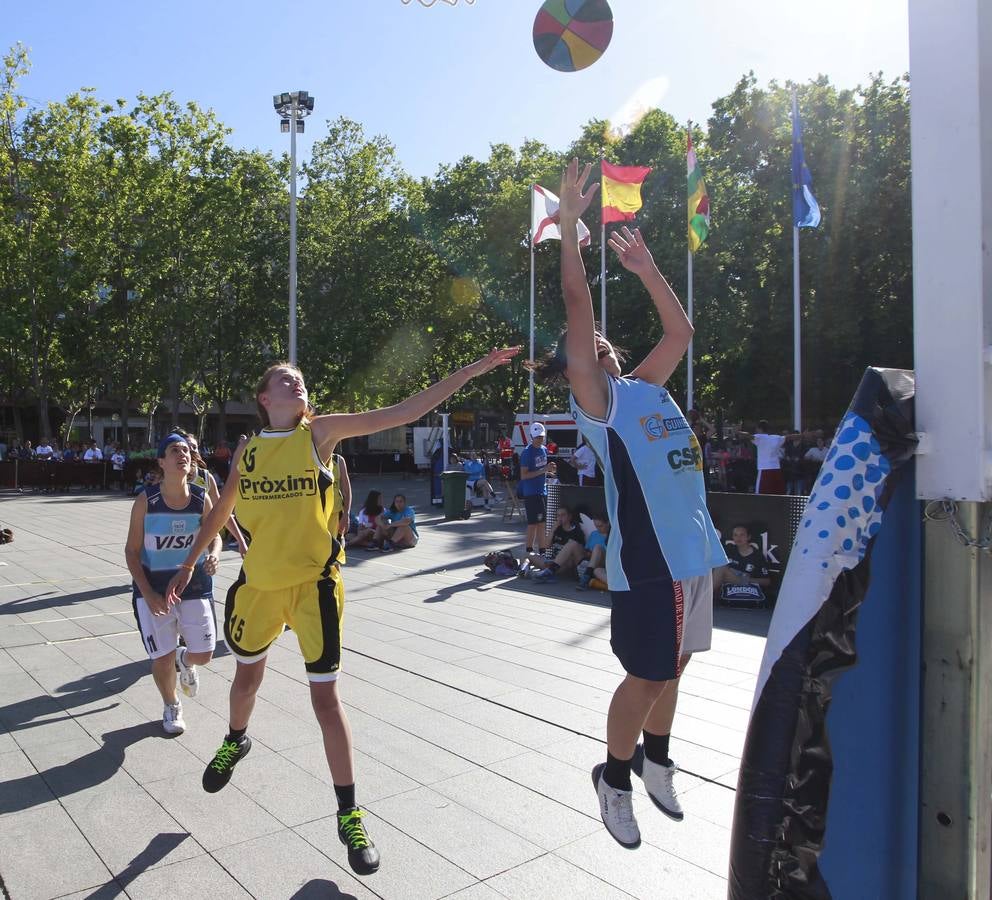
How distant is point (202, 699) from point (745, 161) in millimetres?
32657

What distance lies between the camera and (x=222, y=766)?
369 cm

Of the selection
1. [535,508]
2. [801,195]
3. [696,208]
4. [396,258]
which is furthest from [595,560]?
[396,258]

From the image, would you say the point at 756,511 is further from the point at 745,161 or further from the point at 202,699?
the point at 745,161

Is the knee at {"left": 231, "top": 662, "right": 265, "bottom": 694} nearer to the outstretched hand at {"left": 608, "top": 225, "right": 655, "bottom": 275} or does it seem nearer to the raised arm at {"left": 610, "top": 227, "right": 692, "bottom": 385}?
the raised arm at {"left": 610, "top": 227, "right": 692, "bottom": 385}

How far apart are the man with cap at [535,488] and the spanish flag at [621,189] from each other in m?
9.27

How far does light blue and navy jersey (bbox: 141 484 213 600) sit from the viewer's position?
5.19 meters

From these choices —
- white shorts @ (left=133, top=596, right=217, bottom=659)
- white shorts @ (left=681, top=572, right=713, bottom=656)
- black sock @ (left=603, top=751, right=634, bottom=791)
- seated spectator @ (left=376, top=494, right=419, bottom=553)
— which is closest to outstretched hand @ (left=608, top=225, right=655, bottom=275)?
white shorts @ (left=681, top=572, right=713, bottom=656)

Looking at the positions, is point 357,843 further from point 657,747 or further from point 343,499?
point 343,499

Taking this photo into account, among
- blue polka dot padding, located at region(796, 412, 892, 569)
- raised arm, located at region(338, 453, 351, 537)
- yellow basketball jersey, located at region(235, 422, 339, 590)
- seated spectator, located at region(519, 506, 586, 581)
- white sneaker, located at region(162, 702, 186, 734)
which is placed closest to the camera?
blue polka dot padding, located at region(796, 412, 892, 569)

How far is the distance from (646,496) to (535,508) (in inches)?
369

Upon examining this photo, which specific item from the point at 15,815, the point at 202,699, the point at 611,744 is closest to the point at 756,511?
the point at 202,699

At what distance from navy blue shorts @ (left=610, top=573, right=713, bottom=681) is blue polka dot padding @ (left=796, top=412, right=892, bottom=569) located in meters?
1.05

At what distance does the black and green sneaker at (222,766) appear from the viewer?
3656 mm

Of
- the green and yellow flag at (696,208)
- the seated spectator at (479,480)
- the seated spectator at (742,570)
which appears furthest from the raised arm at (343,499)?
the green and yellow flag at (696,208)
